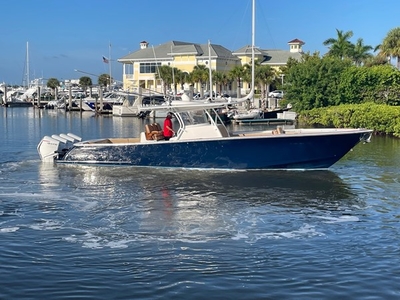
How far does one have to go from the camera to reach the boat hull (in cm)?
1977

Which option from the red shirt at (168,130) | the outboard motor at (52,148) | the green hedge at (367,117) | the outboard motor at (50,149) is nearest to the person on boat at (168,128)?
the red shirt at (168,130)

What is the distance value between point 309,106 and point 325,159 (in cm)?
2958

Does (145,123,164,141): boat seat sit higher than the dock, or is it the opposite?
the dock

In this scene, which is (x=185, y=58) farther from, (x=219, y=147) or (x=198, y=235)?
(x=198, y=235)

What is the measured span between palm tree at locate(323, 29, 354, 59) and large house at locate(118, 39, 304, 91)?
16632 millimetres

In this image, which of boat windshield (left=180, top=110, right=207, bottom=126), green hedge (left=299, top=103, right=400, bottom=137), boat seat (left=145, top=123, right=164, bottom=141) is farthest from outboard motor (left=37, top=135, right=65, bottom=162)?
green hedge (left=299, top=103, right=400, bottom=137)

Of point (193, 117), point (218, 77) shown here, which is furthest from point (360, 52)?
point (193, 117)

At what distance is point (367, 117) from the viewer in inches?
1481

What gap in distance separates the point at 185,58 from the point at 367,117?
51916mm

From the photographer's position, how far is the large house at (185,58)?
84938 millimetres

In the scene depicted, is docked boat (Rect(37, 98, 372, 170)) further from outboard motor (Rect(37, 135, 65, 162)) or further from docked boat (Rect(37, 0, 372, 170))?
outboard motor (Rect(37, 135, 65, 162))

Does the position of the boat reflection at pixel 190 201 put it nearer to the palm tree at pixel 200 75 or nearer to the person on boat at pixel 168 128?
the person on boat at pixel 168 128

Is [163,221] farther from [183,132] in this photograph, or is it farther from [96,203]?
[183,132]

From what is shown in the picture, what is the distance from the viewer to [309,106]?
49.3 metres
